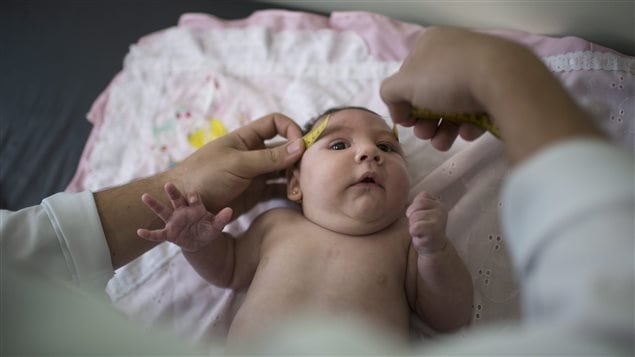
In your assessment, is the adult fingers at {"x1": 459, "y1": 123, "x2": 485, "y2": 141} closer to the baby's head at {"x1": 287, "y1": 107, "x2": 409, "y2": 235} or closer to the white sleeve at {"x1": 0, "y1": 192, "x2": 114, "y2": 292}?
the baby's head at {"x1": 287, "y1": 107, "x2": 409, "y2": 235}

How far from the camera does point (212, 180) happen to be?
1.15 metres

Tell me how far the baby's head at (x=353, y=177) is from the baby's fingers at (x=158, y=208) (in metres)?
0.33

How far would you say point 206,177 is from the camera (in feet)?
3.78

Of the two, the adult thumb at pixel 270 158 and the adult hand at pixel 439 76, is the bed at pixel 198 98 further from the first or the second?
the adult hand at pixel 439 76

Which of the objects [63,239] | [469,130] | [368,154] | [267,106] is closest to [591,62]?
[469,130]

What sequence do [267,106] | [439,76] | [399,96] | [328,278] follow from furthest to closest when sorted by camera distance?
[267,106], [328,278], [399,96], [439,76]

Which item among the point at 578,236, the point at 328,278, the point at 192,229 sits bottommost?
the point at 328,278

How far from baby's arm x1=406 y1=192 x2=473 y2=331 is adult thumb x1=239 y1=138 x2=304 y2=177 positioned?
0.32 m

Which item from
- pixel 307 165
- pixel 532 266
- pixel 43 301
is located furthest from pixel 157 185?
pixel 532 266

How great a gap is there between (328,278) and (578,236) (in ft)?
2.44

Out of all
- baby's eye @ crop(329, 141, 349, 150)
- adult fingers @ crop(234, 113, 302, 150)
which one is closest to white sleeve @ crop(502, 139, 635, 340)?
baby's eye @ crop(329, 141, 349, 150)

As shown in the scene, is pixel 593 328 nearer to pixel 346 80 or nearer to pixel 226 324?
pixel 226 324

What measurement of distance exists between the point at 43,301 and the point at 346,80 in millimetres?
1271

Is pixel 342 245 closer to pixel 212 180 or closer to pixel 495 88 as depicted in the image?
pixel 212 180
